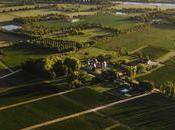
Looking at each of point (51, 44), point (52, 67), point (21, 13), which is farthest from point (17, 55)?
point (21, 13)

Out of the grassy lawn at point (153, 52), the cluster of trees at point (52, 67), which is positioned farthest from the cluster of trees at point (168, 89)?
the grassy lawn at point (153, 52)

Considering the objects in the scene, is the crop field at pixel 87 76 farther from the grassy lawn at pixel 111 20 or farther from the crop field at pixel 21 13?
the crop field at pixel 21 13

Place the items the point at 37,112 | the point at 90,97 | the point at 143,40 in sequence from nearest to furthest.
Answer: the point at 37,112 < the point at 90,97 < the point at 143,40

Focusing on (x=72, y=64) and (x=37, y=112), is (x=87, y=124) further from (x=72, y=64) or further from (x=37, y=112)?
(x=72, y=64)

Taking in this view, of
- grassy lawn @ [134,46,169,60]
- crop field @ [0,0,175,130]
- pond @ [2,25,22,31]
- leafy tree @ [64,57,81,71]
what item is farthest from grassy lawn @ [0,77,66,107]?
pond @ [2,25,22,31]

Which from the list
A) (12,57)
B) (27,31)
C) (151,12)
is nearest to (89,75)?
(12,57)

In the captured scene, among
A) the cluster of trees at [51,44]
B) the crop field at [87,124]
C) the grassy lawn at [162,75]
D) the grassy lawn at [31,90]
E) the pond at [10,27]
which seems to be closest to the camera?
the crop field at [87,124]
